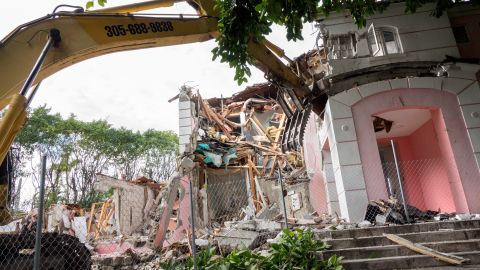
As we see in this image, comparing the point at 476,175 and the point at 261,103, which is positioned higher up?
the point at 261,103

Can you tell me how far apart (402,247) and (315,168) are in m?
7.15

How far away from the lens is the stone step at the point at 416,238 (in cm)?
629

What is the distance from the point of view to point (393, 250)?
6.14 meters

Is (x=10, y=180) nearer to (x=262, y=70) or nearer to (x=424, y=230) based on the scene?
(x=262, y=70)

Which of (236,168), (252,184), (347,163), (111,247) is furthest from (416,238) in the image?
(236,168)

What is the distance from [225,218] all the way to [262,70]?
34.3ft

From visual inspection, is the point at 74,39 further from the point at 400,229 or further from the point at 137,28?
the point at 400,229

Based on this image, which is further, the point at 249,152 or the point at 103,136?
the point at 103,136

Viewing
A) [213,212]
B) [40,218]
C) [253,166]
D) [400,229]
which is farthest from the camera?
[253,166]

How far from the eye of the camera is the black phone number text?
591cm

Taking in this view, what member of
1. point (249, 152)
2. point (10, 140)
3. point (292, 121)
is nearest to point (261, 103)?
point (249, 152)

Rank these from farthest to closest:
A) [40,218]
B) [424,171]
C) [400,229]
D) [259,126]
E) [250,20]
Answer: [259,126]
[424,171]
[400,229]
[250,20]
[40,218]

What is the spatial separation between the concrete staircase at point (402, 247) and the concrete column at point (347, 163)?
5.15ft

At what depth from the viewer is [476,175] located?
27.3ft
